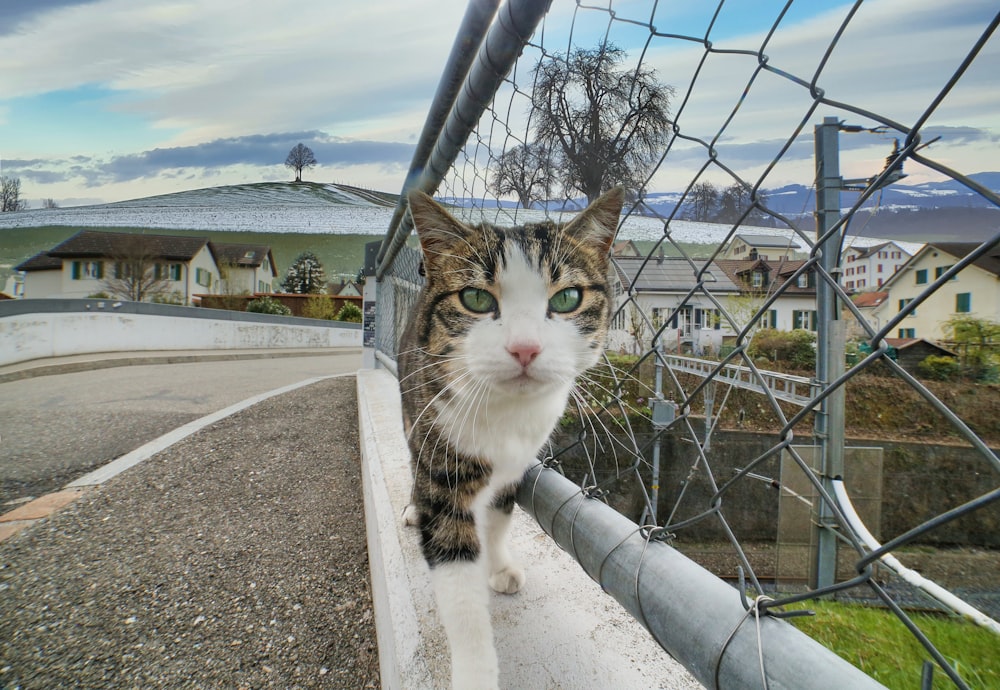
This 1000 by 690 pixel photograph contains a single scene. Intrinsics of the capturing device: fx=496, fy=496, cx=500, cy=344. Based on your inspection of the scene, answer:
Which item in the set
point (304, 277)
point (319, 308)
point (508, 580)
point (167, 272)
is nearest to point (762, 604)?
point (508, 580)

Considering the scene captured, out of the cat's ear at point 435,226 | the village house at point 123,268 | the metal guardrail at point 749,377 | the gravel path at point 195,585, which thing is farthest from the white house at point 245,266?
the cat's ear at point 435,226

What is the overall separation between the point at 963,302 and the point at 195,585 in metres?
2.31

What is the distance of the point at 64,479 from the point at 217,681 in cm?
220

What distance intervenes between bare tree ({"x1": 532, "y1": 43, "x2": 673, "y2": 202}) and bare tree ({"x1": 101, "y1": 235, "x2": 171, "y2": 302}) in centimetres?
2646

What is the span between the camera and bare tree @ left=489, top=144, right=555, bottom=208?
4.50 feet

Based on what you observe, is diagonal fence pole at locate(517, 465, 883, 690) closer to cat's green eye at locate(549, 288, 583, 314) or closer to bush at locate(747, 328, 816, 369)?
cat's green eye at locate(549, 288, 583, 314)

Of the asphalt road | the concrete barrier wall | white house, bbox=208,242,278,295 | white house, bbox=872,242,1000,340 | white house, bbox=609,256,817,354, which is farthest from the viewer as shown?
white house, bbox=208,242,278,295

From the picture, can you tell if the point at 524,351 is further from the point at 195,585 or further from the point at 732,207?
the point at 195,585

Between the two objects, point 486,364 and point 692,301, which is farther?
point 692,301

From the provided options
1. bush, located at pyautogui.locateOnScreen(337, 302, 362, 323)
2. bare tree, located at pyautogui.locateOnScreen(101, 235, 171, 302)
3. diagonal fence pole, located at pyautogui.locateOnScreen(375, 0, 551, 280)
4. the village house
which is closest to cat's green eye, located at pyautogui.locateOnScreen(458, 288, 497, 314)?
diagonal fence pole, located at pyautogui.locateOnScreen(375, 0, 551, 280)

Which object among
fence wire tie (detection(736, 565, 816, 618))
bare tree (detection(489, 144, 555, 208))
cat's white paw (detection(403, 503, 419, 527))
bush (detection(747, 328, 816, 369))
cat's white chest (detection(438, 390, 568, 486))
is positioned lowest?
cat's white paw (detection(403, 503, 419, 527))

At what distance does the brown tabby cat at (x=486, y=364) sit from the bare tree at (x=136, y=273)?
26.3m

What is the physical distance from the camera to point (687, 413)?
90cm

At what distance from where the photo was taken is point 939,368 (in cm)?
175
